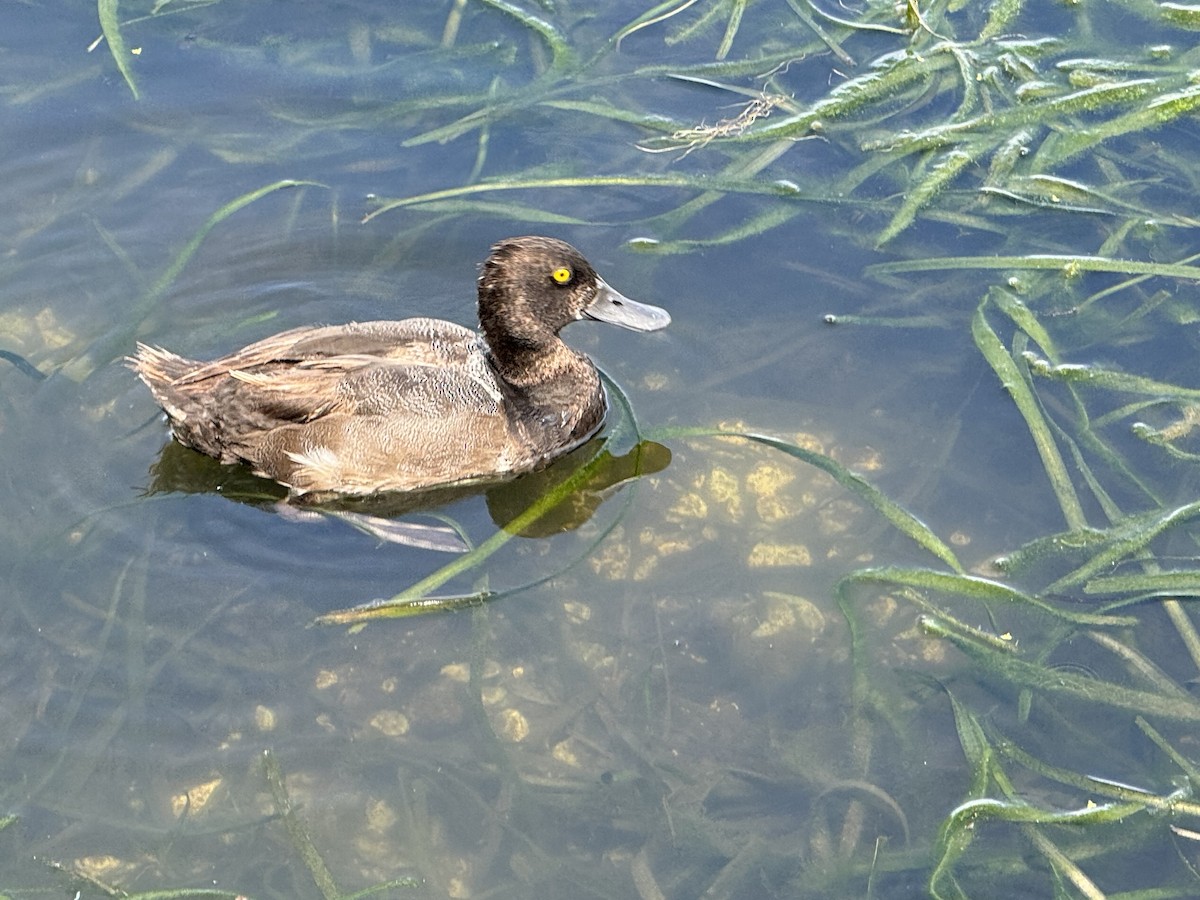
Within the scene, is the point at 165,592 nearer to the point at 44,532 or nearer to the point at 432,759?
the point at 44,532

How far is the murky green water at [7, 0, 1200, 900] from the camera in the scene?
5.47 m

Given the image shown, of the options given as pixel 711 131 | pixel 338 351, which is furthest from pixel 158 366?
pixel 711 131

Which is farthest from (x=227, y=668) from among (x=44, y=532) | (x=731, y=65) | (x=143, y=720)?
(x=731, y=65)

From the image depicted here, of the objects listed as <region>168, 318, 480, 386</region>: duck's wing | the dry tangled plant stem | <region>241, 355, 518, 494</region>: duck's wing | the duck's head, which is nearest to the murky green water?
the dry tangled plant stem

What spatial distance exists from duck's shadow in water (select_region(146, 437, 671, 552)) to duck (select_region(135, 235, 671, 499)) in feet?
0.20

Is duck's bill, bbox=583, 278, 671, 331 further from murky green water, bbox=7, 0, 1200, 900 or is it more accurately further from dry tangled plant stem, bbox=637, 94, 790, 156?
dry tangled plant stem, bbox=637, 94, 790, 156

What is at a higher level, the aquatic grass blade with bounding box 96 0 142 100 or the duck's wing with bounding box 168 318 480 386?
the aquatic grass blade with bounding box 96 0 142 100

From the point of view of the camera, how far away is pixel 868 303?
755 centimetres

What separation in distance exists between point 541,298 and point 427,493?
107cm

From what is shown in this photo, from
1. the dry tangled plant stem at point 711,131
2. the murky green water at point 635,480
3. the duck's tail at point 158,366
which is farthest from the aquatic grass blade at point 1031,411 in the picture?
the duck's tail at point 158,366

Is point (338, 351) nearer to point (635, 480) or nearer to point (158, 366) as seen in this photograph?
point (158, 366)

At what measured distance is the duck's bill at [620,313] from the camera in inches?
281

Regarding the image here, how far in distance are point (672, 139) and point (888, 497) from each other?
278cm

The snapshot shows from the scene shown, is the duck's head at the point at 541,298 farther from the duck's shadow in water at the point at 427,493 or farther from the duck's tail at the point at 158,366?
the duck's tail at the point at 158,366
